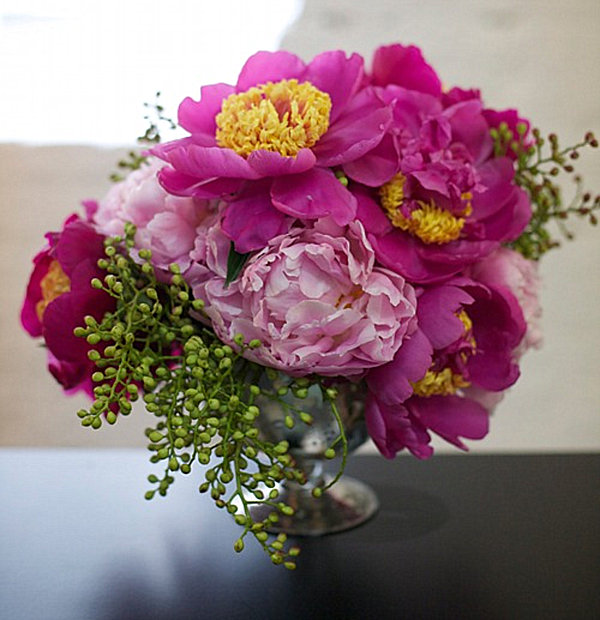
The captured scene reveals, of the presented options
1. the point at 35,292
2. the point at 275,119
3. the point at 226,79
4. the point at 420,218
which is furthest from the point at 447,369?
the point at 226,79

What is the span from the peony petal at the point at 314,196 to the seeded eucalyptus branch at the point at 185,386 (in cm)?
9

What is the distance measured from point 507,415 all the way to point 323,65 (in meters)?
1.07

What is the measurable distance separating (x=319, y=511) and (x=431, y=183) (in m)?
0.31

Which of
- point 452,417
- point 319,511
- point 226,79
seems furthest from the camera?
point 226,79

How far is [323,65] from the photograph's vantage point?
610 mm

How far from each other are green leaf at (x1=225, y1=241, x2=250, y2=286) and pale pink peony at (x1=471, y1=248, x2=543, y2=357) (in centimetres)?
19

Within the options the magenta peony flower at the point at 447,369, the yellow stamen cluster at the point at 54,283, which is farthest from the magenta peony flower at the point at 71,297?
the magenta peony flower at the point at 447,369

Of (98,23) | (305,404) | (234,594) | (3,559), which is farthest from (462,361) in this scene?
(98,23)

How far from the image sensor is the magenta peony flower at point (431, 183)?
575 mm

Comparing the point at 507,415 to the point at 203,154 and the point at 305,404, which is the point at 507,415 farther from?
the point at 203,154

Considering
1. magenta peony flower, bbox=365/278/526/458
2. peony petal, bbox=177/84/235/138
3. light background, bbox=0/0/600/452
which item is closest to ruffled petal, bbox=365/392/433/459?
magenta peony flower, bbox=365/278/526/458

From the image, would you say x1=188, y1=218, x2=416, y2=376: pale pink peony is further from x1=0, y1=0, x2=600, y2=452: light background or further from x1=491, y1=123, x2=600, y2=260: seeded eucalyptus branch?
x1=0, y1=0, x2=600, y2=452: light background

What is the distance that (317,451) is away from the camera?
2.23 ft

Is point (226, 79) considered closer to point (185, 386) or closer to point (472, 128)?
point (472, 128)
